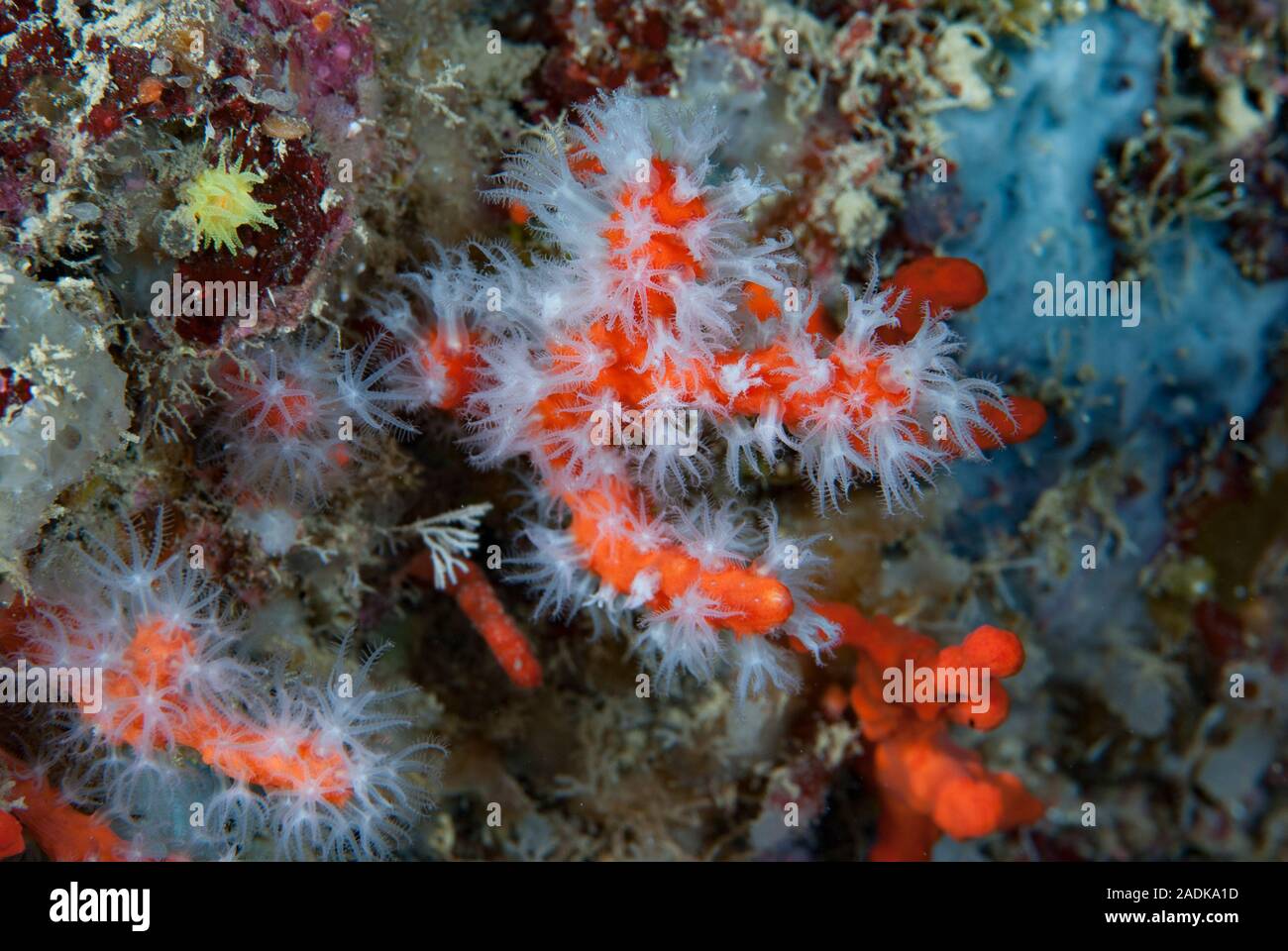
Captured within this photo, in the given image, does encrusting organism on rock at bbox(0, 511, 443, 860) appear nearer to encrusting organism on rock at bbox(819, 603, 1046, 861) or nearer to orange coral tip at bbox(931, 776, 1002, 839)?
encrusting organism on rock at bbox(819, 603, 1046, 861)

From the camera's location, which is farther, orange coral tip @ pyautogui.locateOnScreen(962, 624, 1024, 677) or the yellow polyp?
orange coral tip @ pyautogui.locateOnScreen(962, 624, 1024, 677)

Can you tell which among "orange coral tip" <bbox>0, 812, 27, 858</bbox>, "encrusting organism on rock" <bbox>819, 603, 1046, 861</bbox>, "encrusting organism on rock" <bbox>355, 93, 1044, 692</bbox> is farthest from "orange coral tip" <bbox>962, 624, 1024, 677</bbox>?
"orange coral tip" <bbox>0, 812, 27, 858</bbox>

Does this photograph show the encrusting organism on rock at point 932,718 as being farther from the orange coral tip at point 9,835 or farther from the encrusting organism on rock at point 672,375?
the orange coral tip at point 9,835

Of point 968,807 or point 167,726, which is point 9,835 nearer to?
point 167,726

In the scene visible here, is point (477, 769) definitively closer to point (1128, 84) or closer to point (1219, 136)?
point (1128, 84)

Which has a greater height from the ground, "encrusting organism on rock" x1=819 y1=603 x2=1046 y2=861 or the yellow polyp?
the yellow polyp

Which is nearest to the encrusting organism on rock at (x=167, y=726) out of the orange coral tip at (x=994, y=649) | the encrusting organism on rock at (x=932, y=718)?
the encrusting organism on rock at (x=932, y=718)

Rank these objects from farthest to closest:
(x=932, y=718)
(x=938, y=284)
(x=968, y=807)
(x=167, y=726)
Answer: (x=932, y=718) < (x=968, y=807) < (x=938, y=284) < (x=167, y=726)

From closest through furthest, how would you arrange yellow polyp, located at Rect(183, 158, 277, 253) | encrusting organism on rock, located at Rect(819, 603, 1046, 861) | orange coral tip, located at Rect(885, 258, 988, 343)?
1. yellow polyp, located at Rect(183, 158, 277, 253)
2. orange coral tip, located at Rect(885, 258, 988, 343)
3. encrusting organism on rock, located at Rect(819, 603, 1046, 861)

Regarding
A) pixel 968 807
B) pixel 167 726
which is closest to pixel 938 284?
pixel 968 807
